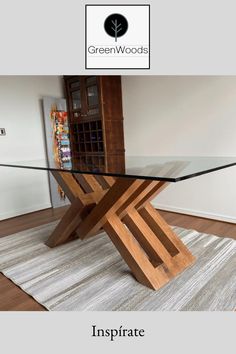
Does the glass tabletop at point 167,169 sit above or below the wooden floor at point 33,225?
above

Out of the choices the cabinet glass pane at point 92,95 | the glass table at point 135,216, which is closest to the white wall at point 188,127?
the cabinet glass pane at point 92,95

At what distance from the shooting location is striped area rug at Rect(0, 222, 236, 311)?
1432 millimetres

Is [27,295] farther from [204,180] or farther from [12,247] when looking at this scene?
[204,180]

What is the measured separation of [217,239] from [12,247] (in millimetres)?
1929

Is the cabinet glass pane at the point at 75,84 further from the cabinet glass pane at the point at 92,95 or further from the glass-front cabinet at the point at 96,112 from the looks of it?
the cabinet glass pane at the point at 92,95

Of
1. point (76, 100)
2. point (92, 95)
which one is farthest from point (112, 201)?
point (76, 100)

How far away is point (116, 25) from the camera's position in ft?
4.49

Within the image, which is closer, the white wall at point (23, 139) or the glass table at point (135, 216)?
the glass table at point (135, 216)

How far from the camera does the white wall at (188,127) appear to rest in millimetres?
2600

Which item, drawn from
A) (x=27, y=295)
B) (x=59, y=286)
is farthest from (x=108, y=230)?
(x=27, y=295)

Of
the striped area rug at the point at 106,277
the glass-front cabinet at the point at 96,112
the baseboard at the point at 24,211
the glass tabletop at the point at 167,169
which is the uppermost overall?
the glass-front cabinet at the point at 96,112

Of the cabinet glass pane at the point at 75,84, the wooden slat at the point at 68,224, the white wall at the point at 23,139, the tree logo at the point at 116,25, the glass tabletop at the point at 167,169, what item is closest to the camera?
the glass tabletop at the point at 167,169

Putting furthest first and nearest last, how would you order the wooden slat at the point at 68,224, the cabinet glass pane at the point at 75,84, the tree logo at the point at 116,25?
the cabinet glass pane at the point at 75,84 → the wooden slat at the point at 68,224 → the tree logo at the point at 116,25

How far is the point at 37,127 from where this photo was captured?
3.53 meters
